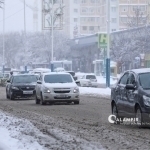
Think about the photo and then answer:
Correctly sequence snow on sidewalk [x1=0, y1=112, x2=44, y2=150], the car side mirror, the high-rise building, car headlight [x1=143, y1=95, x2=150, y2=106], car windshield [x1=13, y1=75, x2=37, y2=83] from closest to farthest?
snow on sidewalk [x1=0, y1=112, x2=44, y2=150] → car headlight [x1=143, y1=95, x2=150, y2=106] → the car side mirror → car windshield [x1=13, y1=75, x2=37, y2=83] → the high-rise building

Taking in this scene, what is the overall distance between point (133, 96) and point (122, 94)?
3.84 feet

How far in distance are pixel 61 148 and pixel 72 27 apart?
407 feet

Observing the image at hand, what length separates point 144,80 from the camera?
16.6 metres

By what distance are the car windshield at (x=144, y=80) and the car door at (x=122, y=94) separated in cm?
70

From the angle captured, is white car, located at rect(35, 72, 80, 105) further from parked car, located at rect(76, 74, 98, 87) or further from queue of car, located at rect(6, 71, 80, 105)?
parked car, located at rect(76, 74, 98, 87)

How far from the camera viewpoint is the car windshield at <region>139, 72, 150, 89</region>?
1626 centimetres

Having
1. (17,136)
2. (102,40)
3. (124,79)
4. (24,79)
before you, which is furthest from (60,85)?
(102,40)

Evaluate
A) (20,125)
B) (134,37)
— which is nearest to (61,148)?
(20,125)

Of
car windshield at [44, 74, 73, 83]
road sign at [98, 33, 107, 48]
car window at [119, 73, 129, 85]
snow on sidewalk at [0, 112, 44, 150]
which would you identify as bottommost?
snow on sidewalk at [0, 112, 44, 150]

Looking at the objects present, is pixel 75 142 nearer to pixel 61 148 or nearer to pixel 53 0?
pixel 61 148

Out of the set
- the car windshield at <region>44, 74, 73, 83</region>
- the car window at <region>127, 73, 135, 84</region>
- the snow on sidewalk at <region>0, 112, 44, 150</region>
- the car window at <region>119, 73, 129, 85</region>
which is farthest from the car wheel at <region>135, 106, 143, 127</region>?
the car windshield at <region>44, 74, 73, 83</region>

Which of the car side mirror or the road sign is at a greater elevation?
the road sign

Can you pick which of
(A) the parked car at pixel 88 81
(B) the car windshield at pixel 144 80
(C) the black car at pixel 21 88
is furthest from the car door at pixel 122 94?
(A) the parked car at pixel 88 81

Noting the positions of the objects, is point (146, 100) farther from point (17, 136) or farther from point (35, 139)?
point (35, 139)
